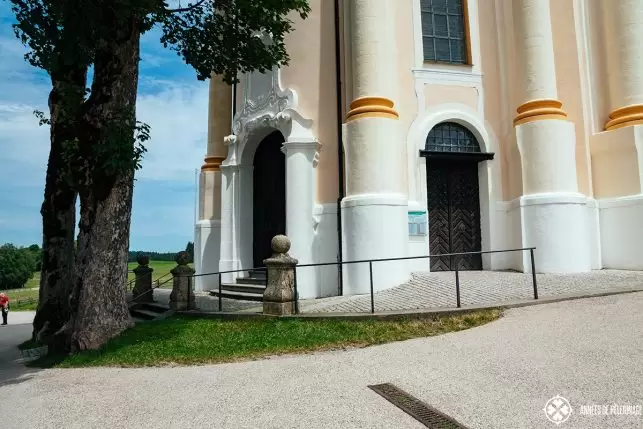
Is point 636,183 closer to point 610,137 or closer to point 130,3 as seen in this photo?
point 610,137

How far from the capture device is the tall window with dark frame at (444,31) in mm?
12680

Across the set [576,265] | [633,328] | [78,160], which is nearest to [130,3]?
[78,160]

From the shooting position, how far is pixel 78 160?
28.1 feet

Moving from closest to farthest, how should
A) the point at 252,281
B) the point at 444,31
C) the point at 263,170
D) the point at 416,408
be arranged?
the point at 416,408, the point at 252,281, the point at 444,31, the point at 263,170

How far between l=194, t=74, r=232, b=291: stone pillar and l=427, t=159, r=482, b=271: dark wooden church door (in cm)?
679

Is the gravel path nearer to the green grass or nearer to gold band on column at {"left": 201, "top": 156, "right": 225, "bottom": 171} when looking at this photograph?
the green grass

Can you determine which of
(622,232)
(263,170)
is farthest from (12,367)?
(622,232)

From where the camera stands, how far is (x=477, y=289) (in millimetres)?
8781

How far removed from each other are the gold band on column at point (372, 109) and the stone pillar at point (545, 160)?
318cm

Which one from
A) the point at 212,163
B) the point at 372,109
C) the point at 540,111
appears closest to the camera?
the point at 372,109

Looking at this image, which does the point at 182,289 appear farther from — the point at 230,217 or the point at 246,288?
the point at 230,217

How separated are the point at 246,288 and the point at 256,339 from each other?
4992 mm

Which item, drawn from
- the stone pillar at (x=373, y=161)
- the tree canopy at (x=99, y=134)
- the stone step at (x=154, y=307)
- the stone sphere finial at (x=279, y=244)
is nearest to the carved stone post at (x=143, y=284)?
the stone step at (x=154, y=307)

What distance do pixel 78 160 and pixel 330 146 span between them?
5738 millimetres
